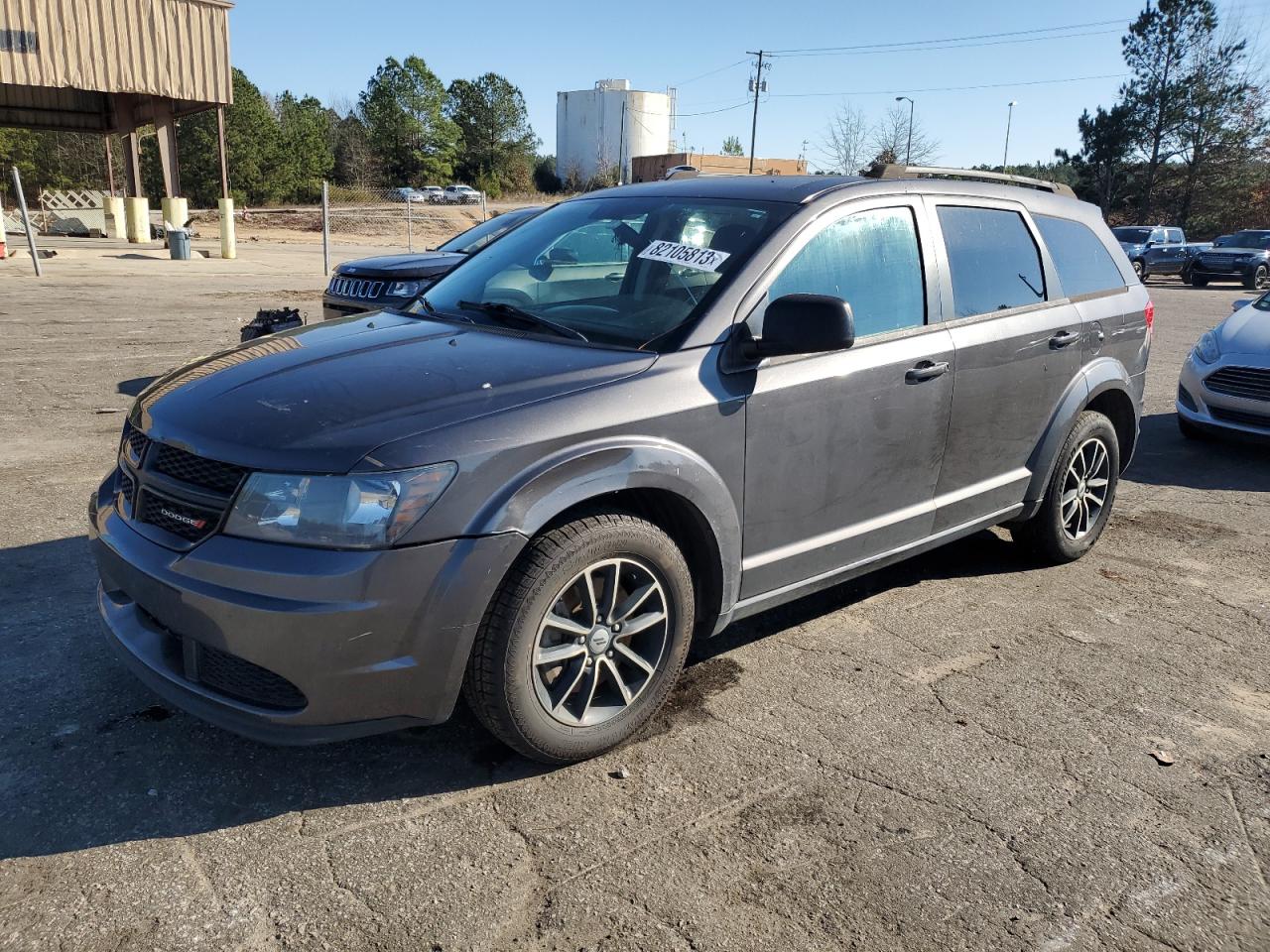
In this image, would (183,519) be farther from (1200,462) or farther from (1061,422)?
(1200,462)

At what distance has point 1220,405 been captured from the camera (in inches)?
294

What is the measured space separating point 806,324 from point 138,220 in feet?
99.7

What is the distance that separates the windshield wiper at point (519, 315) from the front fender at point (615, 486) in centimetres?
55

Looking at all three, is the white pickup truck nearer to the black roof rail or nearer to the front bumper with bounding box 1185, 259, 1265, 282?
the front bumper with bounding box 1185, 259, 1265, 282

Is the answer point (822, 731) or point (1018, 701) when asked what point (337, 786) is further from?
point (1018, 701)

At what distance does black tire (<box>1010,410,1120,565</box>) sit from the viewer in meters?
4.68

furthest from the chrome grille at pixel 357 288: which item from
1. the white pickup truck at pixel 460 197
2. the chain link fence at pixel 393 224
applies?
the white pickup truck at pixel 460 197

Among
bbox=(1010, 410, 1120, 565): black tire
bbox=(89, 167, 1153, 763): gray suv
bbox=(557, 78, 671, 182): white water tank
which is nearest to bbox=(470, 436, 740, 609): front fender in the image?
bbox=(89, 167, 1153, 763): gray suv

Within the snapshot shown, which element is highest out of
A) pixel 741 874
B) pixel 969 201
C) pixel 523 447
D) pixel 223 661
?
pixel 969 201

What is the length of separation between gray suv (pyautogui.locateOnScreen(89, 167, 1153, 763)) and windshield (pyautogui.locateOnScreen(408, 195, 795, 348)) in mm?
15

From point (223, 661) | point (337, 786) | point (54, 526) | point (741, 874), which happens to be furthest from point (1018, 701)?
point (54, 526)

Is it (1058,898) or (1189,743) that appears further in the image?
(1189,743)

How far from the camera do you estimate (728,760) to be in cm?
309

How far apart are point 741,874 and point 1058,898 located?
82 centimetres
